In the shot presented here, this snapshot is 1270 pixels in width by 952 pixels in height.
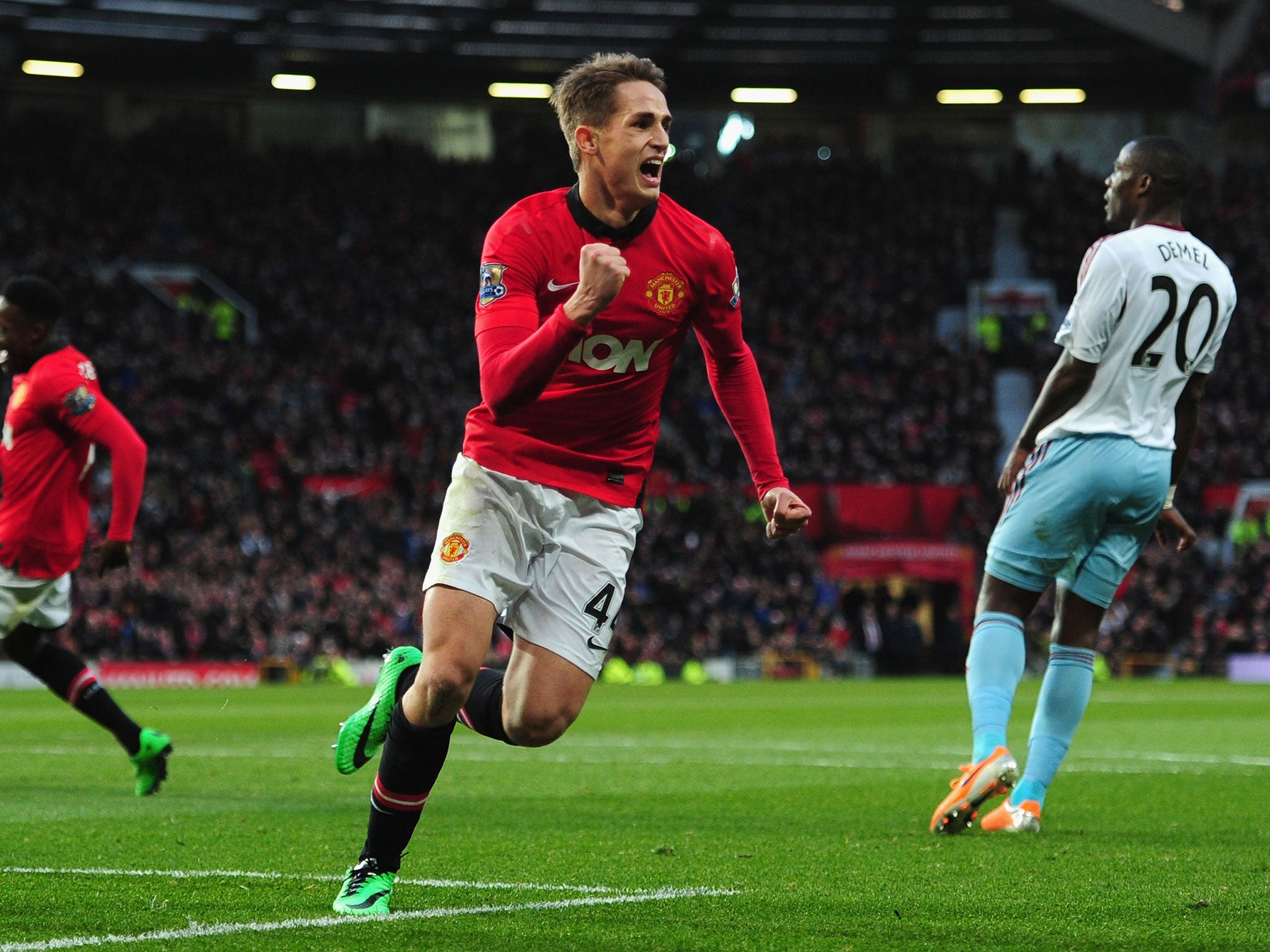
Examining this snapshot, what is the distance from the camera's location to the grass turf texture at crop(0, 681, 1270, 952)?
13.3ft

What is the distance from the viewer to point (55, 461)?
7.78m

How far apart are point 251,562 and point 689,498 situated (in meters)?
8.36

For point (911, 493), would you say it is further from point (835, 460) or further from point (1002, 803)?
point (1002, 803)

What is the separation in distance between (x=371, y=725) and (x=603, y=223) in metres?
1.50

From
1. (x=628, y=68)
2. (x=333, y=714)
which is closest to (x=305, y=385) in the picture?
(x=333, y=714)

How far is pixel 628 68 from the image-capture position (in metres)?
4.61

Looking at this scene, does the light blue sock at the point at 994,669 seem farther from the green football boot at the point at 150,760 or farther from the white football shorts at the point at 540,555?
the green football boot at the point at 150,760

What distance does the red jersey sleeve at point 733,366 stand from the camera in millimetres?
4707

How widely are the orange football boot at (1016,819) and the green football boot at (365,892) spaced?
2.62m

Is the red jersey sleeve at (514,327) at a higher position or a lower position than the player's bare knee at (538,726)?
higher

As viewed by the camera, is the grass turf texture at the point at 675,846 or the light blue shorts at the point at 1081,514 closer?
the grass turf texture at the point at 675,846

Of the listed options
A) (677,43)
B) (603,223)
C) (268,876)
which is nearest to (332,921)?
(268,876)

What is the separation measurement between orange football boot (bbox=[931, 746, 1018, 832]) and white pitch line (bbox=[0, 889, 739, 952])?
149 centimetres

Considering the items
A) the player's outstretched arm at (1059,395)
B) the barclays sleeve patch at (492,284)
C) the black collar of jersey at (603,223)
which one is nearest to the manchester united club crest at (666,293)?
the black collar of jersey at (603,223)
